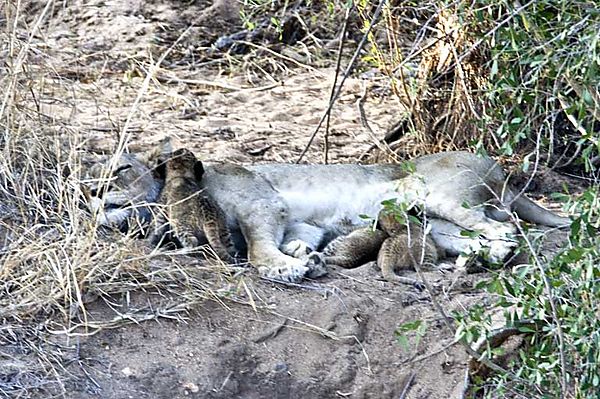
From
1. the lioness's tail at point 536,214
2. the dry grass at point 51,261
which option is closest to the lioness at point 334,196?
the lioness's tail at point 536,214

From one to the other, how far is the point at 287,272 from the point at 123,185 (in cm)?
100

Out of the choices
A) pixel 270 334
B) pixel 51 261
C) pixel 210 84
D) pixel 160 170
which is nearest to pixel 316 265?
pixel 270 334

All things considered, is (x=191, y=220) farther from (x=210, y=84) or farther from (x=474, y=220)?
(x=210, y=84)

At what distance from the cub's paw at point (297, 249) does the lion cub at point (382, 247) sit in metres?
0.11

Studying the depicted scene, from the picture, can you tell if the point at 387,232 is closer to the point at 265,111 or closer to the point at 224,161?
the point at 224,161

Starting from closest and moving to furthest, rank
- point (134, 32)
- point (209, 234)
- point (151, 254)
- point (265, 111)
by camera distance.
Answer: point (151, 254) < point (209, 234) < point (265, 111) < point (134, 32)

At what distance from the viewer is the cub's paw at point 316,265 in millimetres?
5555

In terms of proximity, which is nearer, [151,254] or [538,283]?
[538,283]

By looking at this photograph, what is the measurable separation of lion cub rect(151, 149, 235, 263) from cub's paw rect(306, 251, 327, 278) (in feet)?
1.18

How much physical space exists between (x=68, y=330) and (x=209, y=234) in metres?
0.96

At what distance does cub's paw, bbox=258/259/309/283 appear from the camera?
549 cm

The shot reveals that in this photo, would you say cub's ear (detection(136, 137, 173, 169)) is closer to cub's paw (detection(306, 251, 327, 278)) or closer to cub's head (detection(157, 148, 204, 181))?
cub's head (detection(157, 148, 204, 181))

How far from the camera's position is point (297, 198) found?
630 cm

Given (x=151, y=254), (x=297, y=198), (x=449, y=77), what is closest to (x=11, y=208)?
(x=151, y=254)
